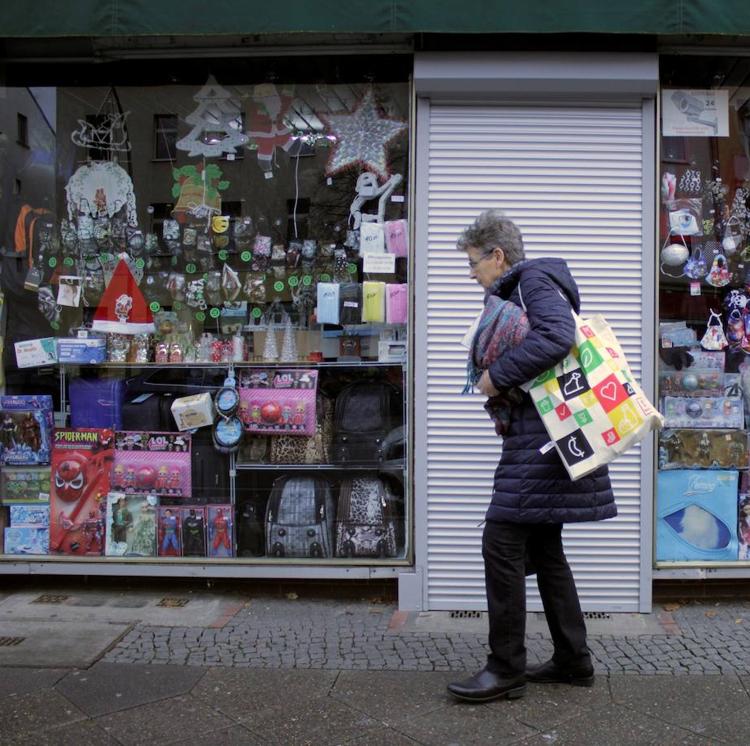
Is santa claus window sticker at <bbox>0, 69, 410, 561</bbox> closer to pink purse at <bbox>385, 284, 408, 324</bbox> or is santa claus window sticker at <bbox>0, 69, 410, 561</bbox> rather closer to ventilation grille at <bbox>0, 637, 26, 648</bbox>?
pink purse at <bbox>385, 284, 408, 324</bbox>

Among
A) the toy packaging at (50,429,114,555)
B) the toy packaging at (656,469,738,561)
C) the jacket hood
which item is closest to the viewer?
the jacket hood

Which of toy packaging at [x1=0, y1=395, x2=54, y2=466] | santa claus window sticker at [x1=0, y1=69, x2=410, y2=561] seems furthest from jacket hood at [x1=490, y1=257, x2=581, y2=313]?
toy packaging at [x1=0, y1=395, x2=54, y2=466]

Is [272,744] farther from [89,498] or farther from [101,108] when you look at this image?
[101,108]

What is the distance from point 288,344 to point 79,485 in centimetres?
152

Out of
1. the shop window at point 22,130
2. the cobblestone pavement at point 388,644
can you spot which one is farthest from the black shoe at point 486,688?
the shop window at point 22,130

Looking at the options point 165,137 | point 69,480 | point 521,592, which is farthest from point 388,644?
point 165,137

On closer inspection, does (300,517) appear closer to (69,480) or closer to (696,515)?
(69,480)

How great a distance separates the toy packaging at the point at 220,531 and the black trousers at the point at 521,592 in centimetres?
201

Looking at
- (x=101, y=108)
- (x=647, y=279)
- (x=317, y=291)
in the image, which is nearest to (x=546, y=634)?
(x=647, y=279)

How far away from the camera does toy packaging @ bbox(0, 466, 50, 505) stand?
5090 mm

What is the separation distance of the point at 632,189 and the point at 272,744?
330 cm

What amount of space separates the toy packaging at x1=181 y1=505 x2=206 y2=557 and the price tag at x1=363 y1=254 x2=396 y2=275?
1.75 meters

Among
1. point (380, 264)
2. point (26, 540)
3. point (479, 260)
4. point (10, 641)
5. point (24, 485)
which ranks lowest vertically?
point (10, 641)

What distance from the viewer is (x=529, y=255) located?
458 cm
